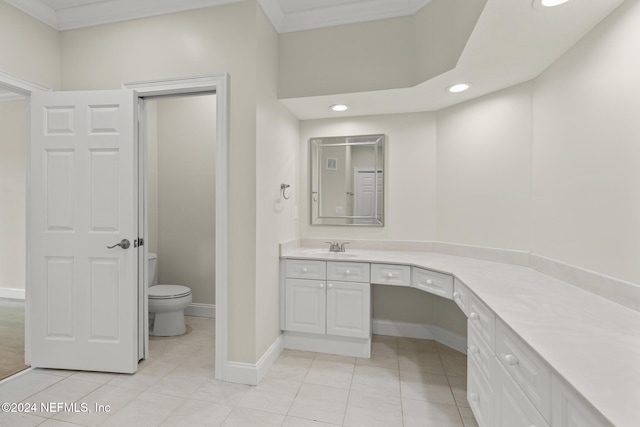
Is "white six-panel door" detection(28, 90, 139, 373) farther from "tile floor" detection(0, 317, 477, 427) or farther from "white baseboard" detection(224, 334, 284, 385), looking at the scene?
"white baseboard" detection(224, 334, 284, 385)

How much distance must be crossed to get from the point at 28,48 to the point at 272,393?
301cm

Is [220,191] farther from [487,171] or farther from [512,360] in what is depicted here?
[487,171]

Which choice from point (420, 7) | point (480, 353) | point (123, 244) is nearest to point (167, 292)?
point (123, 244)

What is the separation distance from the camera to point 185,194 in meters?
3.60

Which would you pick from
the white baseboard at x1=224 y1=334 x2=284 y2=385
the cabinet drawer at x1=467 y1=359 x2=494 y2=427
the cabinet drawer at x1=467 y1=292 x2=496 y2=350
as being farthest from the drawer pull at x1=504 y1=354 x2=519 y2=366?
the white baseboard at x1=224 y1=334 x2=284 y2=385

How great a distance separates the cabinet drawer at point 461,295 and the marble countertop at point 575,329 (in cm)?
6

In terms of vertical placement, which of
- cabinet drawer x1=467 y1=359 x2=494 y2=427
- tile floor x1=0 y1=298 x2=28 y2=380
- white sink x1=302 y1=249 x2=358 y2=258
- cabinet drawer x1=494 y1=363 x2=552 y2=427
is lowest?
tile floor x1=0 y1=298 x2=28 y2=380

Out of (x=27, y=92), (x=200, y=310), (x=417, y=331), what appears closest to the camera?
(x=27, y=92)

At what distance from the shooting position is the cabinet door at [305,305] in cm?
264

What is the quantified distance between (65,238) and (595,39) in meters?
3.51

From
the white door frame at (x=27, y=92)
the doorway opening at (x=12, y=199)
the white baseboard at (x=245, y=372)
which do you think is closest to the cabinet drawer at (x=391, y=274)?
the white baseboard at (x=245, y=372)

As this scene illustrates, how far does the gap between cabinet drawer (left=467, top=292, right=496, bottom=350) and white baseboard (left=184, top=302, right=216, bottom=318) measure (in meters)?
2.77

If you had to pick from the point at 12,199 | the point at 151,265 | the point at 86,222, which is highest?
the point at 12,199

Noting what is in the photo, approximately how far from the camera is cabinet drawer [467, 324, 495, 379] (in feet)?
4.77
